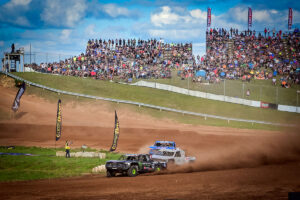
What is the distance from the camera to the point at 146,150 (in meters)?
25.5

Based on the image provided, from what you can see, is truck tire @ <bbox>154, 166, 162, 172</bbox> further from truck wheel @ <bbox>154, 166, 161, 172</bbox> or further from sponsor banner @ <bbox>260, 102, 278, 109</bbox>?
sponsor banner @ <bbox>260, 102, 278, 109</bbox>

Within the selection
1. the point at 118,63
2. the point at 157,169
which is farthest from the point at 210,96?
the point at 157,169

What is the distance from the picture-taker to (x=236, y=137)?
3212 centimetres

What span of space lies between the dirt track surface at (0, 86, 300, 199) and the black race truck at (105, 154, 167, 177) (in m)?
0.51

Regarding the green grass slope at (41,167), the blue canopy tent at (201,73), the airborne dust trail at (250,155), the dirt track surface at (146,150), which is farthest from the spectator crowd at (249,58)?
the green grass slope at (41,167)

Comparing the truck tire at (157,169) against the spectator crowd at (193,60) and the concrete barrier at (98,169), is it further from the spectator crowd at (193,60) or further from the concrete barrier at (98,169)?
the spectator crowd at (193,60)

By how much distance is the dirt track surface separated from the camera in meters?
11.8

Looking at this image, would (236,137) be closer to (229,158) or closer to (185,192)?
(229,158)

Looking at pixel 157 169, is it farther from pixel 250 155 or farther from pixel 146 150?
pixel 146 150

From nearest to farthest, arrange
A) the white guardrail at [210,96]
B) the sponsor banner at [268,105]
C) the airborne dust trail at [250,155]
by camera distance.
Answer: the airborne dust trail at [250,155], the white guardrail at [210,96], the sponsor banner at [268,105]

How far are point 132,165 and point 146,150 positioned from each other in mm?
9674

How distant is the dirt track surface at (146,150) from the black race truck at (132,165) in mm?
508

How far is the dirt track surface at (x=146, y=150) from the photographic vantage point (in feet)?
38.7

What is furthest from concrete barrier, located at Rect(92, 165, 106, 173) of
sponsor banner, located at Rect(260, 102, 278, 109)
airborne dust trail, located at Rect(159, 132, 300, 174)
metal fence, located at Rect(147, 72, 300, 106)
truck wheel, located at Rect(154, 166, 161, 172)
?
sponsor banner, located at Rect(260, 102, 278, 109)
